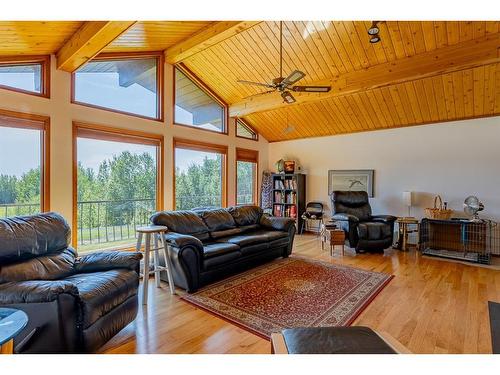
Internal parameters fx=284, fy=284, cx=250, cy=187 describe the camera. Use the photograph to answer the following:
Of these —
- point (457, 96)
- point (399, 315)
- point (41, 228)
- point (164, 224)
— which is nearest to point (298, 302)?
point (399, 315)

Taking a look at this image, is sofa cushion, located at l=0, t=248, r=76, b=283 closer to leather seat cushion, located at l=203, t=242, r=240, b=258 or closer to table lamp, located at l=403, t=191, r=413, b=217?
leather seat cushion, located at l=203, t=242, r=240, b=258

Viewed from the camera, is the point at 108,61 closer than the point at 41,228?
No

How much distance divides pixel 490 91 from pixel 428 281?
3091 mm

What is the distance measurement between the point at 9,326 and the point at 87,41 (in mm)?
2801

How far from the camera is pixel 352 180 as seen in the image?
6.22 meters

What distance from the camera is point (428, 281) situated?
351 centimetres

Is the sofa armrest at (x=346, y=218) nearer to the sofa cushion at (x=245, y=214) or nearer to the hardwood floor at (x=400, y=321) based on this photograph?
→ the hardwood floor at (x=400, y=321)

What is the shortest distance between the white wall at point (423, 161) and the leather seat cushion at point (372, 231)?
1.05 metres

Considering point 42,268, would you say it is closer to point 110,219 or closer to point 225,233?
point 110,219

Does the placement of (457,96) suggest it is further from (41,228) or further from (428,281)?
(41,228)

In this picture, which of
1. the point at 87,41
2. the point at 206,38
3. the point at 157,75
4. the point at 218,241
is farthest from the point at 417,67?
the point at 87,41

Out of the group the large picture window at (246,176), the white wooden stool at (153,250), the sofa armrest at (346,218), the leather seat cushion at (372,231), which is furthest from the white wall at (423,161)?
the white wooden stool at (153,250)

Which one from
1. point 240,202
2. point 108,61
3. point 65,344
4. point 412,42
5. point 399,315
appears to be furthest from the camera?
point 240,202

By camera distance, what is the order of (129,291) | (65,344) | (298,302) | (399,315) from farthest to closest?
(298,302)
(399,315)
(129,291)
(65,344)
